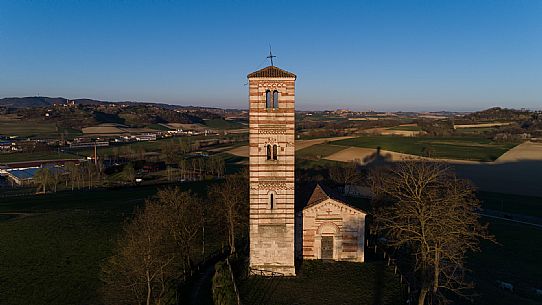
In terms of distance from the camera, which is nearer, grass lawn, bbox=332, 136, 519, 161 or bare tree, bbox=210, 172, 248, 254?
bare tree, bbox=210, 172, 248, 254

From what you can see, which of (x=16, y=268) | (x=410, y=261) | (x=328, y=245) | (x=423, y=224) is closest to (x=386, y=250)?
(x=410, y=261)

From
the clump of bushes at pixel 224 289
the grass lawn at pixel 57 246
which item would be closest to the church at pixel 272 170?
the clump of bushes at pixel 224 289

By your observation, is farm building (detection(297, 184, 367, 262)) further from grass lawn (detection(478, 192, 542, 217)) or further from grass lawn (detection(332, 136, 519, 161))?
grass lawn (detection(332, 136, 519, 161))

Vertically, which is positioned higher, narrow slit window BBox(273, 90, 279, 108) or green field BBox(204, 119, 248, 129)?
narrow slit window BBox(273, 90, 279, 108)

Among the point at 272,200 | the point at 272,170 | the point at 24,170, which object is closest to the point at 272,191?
the point at 272,200

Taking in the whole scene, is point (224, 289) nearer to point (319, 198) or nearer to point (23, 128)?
point (319, 198)

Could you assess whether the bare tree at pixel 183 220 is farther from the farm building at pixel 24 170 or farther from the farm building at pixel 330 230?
the farm building at pixel 24 170

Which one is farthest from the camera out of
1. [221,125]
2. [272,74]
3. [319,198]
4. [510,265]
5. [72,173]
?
[221,125]

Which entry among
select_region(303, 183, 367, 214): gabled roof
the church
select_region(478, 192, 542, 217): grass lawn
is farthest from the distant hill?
the church
